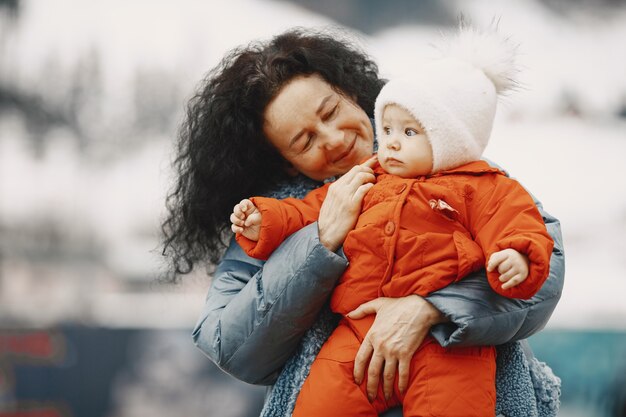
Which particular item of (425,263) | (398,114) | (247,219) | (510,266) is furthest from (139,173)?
(510,266)

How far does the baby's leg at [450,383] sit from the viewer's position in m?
1.41

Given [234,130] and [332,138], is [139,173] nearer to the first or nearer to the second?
[234,130]

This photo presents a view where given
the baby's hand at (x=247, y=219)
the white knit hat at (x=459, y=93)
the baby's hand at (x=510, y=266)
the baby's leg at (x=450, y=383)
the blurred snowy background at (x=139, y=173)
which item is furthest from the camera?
the blurred snowy background at (x=139, y=173)

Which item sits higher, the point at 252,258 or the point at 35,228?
the point at 252,258

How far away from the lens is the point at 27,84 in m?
4.81

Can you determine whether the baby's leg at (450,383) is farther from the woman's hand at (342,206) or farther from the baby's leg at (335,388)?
the woman's hand at (342,206)

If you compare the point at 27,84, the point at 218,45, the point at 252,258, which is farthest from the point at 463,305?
the point at 27,84

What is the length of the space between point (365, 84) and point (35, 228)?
3.40m

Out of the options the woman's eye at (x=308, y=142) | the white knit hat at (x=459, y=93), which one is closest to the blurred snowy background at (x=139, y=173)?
the woman's eye at (x=308, y=142)

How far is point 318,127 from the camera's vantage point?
184 centimetres

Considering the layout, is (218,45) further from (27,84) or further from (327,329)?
(327,329)

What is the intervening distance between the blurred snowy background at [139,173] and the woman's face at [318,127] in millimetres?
2876

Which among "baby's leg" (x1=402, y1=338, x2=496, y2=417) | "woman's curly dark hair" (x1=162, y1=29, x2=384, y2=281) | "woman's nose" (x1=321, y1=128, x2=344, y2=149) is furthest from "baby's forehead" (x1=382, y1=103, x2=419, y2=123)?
"baby's leg" (x1=402, y1=338, x2=496, y2=417)

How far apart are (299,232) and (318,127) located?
0.32 meters
